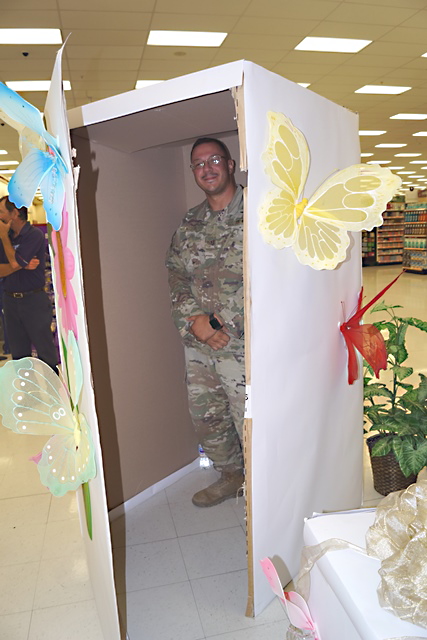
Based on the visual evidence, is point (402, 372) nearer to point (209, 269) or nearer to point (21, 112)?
point (209, 269)

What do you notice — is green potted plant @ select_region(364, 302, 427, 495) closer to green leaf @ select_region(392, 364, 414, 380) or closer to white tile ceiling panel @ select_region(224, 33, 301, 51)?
green leaf @ select_region(392, 364, 414, 380)

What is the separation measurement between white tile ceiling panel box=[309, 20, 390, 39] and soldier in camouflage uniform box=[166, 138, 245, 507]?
3888 millimetres

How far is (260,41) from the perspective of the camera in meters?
5.37

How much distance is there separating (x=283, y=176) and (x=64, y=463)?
3.17 feet

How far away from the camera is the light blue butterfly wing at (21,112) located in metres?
1.02

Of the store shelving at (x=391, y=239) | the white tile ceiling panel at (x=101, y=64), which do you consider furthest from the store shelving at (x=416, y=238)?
the white tile ceiling panel at (x=101, y=64)

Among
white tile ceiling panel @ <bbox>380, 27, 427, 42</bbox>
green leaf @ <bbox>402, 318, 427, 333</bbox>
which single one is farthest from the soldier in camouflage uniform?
white tile ceiling panel @ <bbox>380, 27, 427, 42</bbox>

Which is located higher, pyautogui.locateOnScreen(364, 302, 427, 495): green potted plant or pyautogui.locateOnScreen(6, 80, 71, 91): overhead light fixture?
pyautogui.locateOnScreen(6, 80, 71, 91): overhead light fixture

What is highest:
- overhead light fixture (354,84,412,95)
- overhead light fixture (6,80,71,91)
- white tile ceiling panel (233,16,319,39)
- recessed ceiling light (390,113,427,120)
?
white tile ceiling panel (233,16,319,39)

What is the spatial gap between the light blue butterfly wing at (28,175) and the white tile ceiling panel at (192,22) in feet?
13.6

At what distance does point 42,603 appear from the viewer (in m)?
1.82

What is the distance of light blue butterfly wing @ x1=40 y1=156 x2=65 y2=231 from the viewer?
115cm

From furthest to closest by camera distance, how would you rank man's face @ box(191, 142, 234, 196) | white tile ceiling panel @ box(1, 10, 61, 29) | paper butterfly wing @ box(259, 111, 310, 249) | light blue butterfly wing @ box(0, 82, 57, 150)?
white tile ceiling panel @ box(1, 10, 61, 29) < man's face @ box(191, 142, 234, 196) < paper butterfly wing @ box(259, 111, 310, 249) < light blue butterfly wing @ box(0, 82, 57, 150)

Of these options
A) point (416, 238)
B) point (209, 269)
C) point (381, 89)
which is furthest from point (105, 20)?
point (416, 238)
